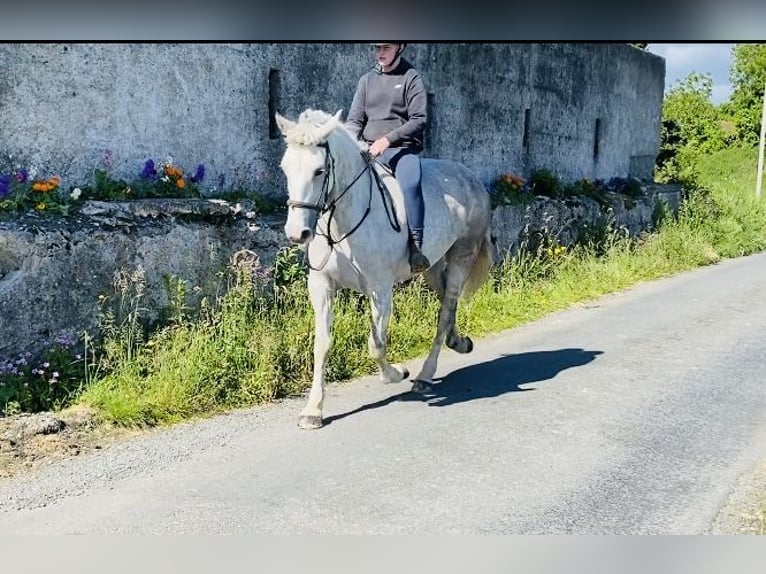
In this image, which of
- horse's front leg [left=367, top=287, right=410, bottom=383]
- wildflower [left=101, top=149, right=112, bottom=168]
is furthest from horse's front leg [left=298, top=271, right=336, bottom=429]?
wildflower [left=101, top=149, right=112, bottom=168]

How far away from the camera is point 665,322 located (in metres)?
4.80

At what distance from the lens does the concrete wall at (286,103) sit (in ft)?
12.9

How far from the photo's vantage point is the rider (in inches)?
157

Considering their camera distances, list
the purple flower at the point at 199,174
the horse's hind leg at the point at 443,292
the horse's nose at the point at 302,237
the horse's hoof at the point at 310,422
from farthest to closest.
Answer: the horse's hind leg at the point at 443,292 → the purple flower at the point at 199,174 → the horse's hoof at the point at 310,422 → the horse's nose at the point at 302,237

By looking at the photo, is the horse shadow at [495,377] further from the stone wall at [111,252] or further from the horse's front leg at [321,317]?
the stone wall at [111,252]

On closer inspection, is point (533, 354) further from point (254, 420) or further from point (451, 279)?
point (254, 420)

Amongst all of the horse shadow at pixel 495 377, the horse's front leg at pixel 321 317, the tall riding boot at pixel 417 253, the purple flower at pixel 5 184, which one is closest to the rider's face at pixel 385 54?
the tall riding boot at pixel 417 253

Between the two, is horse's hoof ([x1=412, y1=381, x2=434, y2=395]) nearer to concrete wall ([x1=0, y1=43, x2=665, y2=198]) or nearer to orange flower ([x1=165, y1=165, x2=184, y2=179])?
concrete wall ([x1=0, y1=43, x2=665, y2=198])

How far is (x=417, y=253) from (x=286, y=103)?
1.27 m

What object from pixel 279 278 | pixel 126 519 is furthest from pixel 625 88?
pixel 126 519

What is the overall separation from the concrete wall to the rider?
34cm

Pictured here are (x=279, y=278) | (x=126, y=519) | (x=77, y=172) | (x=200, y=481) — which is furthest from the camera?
(x=279, y=278)

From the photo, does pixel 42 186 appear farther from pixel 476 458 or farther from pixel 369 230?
pixel 476 458

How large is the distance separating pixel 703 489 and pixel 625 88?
92.0 inches
